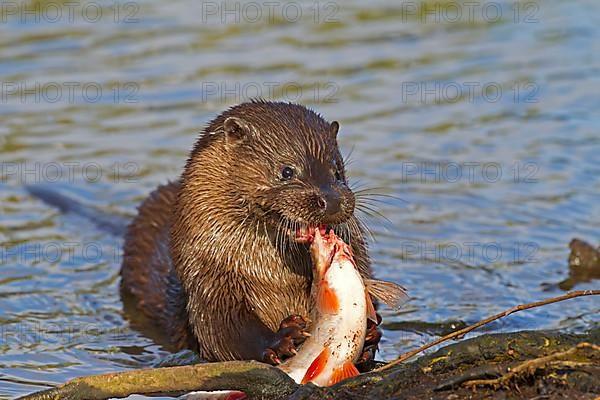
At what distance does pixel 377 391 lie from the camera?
430 centimetres

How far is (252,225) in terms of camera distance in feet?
17.7

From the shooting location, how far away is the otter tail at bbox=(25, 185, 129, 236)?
8.18 meters

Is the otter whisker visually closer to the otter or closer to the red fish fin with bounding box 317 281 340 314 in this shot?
the otter

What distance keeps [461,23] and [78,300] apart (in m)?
6.50

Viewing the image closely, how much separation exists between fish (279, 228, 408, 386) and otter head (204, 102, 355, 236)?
309mm

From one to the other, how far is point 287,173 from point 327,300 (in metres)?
0.76

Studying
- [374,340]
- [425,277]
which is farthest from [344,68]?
[374,340]

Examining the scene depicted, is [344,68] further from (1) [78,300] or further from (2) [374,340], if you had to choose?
(2) [374,340]

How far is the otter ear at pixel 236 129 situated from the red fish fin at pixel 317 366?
47.0 inches

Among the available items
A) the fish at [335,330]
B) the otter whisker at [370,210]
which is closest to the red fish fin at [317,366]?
the fish at [335,330]

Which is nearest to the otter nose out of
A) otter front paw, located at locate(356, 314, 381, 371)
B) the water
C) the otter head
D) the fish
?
the otter head

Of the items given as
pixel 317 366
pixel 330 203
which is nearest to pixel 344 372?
pixel 317 366

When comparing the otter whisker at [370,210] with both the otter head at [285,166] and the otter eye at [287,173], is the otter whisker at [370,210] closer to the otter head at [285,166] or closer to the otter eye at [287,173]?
the otter head at [285,166]

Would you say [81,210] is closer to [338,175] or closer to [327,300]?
[338,175]
